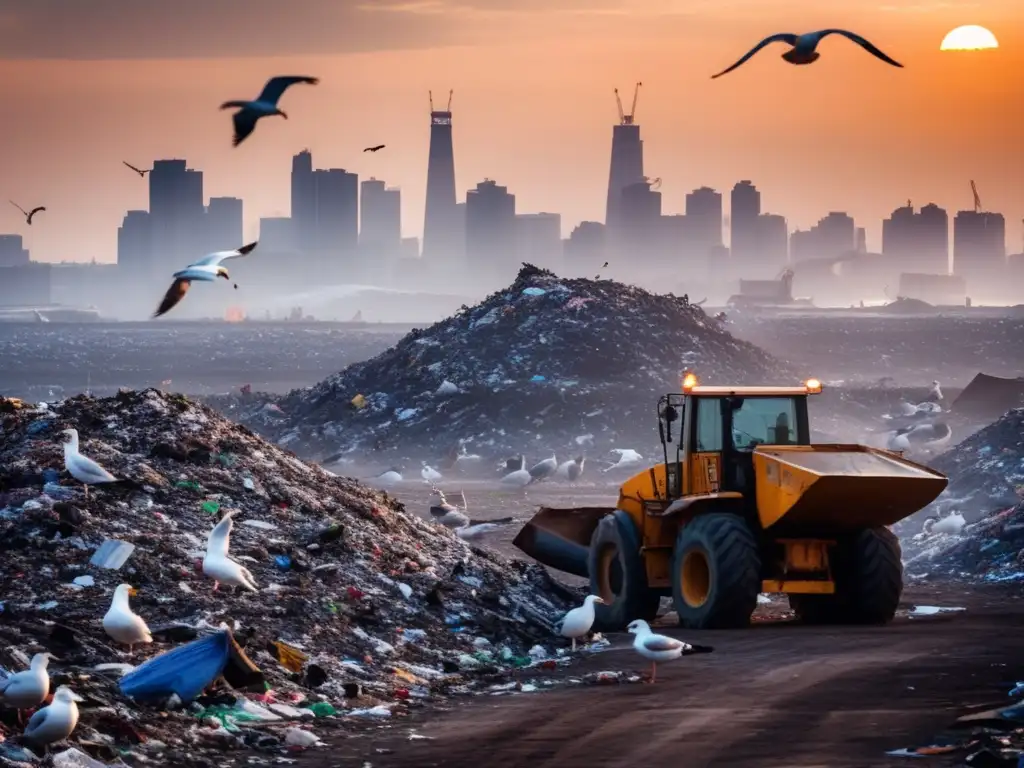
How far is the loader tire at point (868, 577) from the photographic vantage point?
50.4ft

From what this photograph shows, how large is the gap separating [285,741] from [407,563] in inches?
209

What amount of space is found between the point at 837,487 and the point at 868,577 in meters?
1.37

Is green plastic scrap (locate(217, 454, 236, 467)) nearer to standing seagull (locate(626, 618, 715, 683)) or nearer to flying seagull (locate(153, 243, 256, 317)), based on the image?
flying seagull (locate(153, 243, 256, 317))

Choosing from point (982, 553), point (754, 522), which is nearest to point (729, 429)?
point (754, 522)

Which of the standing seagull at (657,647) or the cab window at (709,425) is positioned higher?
the cab window at (709,425)

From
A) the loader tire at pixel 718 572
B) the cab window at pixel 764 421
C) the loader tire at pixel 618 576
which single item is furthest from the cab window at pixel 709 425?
the loader tire at pixel 618 576

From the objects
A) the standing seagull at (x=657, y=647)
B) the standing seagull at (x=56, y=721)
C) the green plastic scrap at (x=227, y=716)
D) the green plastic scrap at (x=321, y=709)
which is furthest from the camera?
the standing seagull at (x=657, y=647)

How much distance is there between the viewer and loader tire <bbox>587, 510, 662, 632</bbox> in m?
16.4

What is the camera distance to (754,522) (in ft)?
51.0

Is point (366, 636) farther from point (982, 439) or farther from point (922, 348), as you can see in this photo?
point (922, 348)

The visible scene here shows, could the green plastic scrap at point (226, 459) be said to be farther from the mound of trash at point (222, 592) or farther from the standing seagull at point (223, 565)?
the standing seagull at point (223, 565)

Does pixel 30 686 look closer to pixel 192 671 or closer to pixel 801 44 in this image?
pixel 192 671

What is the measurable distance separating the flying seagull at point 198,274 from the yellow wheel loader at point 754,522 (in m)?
3.81

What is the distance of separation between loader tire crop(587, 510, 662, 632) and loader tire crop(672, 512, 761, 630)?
2.77 ft
